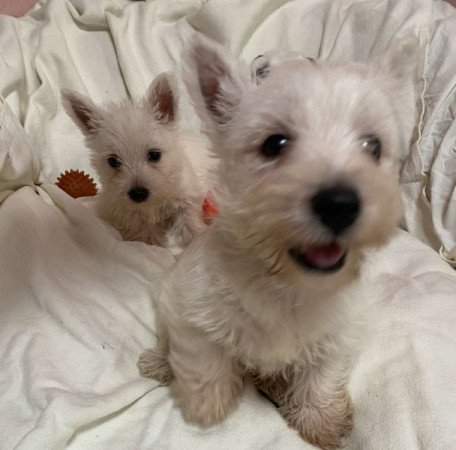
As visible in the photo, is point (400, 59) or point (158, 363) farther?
point (158, 363)

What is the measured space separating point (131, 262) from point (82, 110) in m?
0.85

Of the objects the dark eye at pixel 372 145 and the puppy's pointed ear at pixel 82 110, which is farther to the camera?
the puppy's pointed ear at pixel 82 110

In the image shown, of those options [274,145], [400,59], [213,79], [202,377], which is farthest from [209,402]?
[400,59]

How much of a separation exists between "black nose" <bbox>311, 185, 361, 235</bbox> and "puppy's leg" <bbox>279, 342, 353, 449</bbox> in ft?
2.06

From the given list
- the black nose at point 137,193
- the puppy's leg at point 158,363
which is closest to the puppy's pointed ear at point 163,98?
the black nose at point 137,193

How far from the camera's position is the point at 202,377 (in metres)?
1.62

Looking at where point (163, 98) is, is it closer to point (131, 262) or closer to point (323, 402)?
point (131, 262)

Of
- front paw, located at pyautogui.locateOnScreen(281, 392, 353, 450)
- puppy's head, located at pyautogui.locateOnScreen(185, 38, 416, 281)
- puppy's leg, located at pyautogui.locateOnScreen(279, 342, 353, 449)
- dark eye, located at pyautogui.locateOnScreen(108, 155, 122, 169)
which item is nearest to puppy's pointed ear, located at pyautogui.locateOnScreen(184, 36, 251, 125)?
puppy's head, located at pyautogui.locateOnScreen(185, 38, 416, 281)

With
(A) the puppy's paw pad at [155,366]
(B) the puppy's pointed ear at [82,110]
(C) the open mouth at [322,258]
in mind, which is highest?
(C) the open mouth at [322,258]

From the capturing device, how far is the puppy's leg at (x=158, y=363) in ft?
6.08

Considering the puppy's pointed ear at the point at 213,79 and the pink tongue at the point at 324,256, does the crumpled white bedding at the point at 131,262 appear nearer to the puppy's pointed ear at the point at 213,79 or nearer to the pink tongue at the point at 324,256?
the pink tongue at the point at 324,256

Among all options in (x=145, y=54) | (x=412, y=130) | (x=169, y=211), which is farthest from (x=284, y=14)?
(x=169, y=211)

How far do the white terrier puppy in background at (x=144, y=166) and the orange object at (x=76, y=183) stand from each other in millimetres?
144

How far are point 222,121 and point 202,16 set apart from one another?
5.78ft
